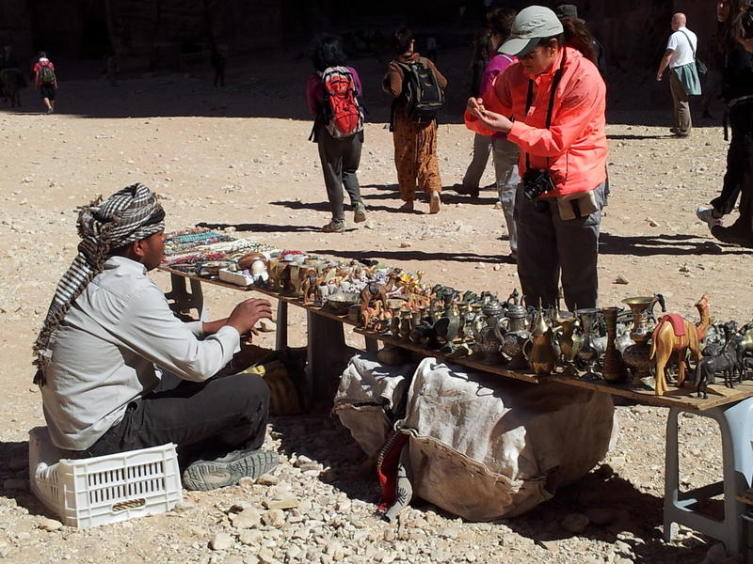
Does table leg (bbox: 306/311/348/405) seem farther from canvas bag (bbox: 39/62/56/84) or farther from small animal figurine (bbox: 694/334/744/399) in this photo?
canvas bag (bbox: 39/62/56/84)

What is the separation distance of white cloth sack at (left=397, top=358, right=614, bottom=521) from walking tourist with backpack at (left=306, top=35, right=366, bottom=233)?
16.3 ft

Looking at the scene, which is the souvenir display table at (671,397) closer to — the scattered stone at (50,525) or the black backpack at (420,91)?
the scattered stone at (50,525)

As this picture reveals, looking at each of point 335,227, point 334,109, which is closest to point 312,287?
point 334,109

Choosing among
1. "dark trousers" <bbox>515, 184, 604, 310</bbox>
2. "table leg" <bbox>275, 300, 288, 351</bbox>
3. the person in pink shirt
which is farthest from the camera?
the person in pink shirt

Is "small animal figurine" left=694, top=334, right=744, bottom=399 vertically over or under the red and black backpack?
under

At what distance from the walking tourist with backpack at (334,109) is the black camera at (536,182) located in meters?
4.19

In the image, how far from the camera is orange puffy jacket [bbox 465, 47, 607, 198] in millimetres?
4707

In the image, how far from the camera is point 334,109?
890 centimetres

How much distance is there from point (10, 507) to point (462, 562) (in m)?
1.91

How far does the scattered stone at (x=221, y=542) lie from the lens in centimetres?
393

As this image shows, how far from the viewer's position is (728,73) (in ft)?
26.2

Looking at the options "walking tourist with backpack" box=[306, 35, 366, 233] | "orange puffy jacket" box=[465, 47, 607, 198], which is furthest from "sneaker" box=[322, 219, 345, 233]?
"orange puffy jacket" box=[465, 47, 607, 198]

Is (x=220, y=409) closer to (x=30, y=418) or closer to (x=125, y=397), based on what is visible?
(x=125, y=397)

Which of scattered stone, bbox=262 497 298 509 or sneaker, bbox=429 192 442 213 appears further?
sneaker, bbox=429 192 442 213
